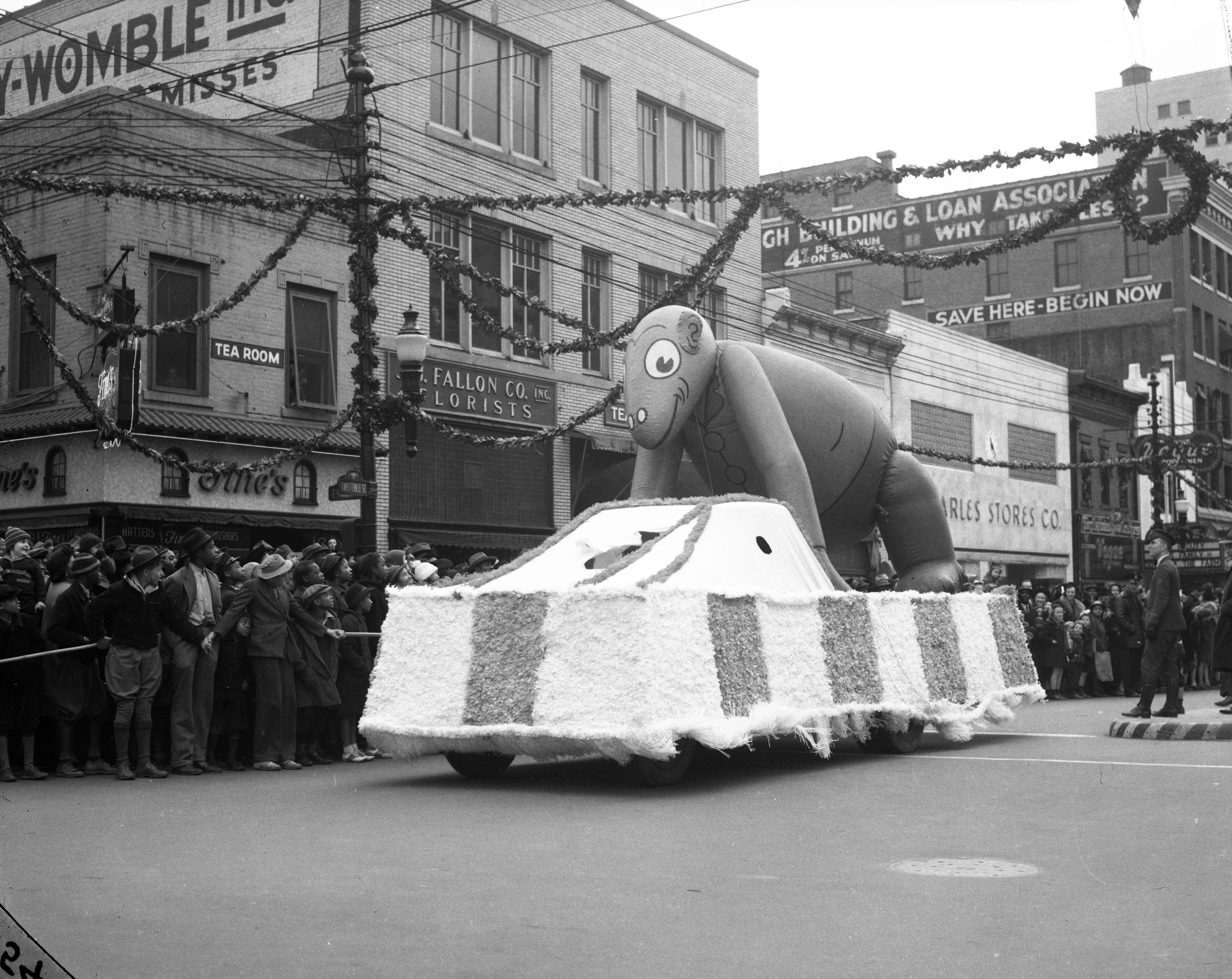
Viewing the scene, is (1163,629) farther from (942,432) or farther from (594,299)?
(942,432)

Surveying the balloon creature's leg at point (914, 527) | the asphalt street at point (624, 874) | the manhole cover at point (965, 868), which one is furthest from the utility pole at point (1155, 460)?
the manhole cover at point (965, 868)

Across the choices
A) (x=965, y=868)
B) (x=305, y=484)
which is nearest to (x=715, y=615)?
(x=965, y=868)

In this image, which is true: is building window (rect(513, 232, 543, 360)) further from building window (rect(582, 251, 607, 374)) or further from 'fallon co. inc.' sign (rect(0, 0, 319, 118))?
'fallon co. inc.' sign (rect(0, 0, 319, 118))

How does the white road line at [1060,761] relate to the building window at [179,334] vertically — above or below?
below

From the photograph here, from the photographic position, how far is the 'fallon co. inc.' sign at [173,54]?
25.8m

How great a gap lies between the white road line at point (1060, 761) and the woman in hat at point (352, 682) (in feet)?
13.9

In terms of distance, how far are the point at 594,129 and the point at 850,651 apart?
65.8 feet

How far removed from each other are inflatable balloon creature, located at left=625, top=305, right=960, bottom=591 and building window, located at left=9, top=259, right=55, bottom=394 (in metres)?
11.7

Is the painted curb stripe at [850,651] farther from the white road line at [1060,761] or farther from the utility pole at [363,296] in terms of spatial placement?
the utility pole at [363,296]

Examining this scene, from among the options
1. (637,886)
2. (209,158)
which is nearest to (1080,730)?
(637,886)

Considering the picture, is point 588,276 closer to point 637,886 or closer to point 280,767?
point 280,767

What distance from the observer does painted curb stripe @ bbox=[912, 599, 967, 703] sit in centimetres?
1262

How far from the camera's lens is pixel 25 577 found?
11.3 metres

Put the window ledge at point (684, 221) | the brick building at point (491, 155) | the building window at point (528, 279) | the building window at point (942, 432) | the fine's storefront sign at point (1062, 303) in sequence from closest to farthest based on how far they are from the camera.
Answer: the brick building at point (491, 155), the building window at point (528, 279), the window ledge at point (684, 221), the building window at point (942, 432), the fine's storefront sign at point (1062, 303)
